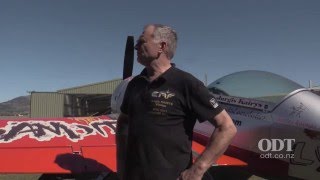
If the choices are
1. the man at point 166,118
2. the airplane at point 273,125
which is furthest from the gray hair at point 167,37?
the airplane at point 273,125

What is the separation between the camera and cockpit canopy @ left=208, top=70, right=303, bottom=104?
219 inches

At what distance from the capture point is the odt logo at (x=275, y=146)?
5.05 m

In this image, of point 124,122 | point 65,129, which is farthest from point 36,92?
point 124,122

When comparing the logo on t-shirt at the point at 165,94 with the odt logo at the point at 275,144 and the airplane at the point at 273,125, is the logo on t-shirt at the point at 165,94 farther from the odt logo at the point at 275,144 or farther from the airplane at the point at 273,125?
the odt logo at the point at 275,144

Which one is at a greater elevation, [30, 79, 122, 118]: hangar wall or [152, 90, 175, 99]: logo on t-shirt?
[152, 90, 175, 99]: logo on t-shirt

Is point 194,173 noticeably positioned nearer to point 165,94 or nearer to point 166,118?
point 166,118

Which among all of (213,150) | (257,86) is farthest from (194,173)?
(257,86)

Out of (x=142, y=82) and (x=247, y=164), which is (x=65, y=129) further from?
(x=142, y=82)

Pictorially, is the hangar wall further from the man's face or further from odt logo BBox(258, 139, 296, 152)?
the man's face

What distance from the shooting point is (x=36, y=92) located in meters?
41.3

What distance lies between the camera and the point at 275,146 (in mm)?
5180

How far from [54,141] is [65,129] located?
0.61 m

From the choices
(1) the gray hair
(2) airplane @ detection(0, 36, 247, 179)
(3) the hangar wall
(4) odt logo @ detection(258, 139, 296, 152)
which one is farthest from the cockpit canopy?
(3) the hangar wall

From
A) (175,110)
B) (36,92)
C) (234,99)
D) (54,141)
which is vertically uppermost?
(175,110)
